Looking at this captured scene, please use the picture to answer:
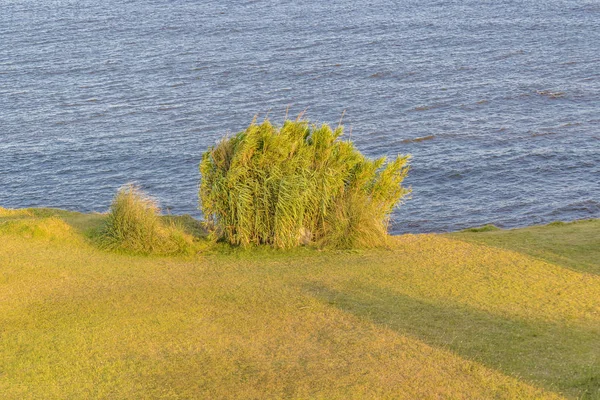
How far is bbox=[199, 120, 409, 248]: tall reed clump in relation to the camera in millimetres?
27047

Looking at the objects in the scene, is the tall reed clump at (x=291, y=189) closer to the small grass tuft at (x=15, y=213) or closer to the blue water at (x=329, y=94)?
the small grass tuft at (x=15, y=213)

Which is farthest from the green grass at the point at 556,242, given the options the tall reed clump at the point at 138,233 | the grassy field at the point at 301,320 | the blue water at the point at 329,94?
the tall reed clump at the point at 138,233

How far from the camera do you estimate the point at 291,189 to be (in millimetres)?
26906

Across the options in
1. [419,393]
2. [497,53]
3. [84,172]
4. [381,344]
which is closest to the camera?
[419,393]

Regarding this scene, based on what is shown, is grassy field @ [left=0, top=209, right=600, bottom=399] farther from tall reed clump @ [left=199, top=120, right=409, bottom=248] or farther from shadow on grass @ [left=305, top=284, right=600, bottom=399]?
tall reed clump @ [left=199, top=120, right=409, bottom=248]

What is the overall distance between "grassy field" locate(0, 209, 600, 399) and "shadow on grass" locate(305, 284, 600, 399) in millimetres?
49

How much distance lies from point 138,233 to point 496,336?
40.1 feet

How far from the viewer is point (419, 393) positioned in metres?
16.4

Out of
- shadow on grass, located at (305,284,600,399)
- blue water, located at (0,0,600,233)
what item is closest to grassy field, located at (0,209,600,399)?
shadow on grass, located at (305,284,600,399)

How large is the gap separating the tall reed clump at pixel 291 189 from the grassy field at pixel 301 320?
0.89 metres

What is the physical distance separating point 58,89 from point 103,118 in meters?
9.02

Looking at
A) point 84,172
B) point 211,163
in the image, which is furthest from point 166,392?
point 84,172

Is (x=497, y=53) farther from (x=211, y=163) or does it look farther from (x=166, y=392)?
(x=166, y=392)

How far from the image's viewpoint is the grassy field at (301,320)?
56.0ft
